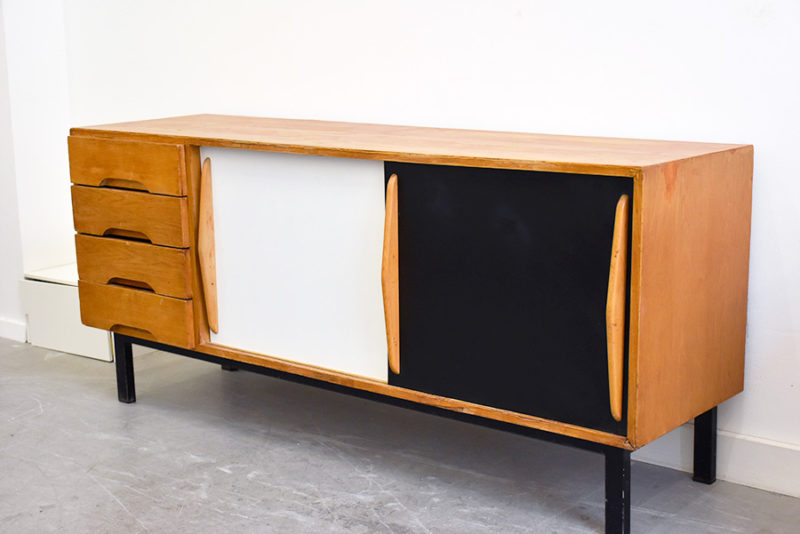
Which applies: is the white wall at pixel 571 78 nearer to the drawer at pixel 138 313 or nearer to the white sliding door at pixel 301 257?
the white sliding door at pixel 301 257

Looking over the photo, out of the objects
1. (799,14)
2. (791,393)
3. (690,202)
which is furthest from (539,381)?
(799,14)

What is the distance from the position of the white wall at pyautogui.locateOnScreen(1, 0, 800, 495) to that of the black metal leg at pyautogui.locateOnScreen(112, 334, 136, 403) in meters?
0.83

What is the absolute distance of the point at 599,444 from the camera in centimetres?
195

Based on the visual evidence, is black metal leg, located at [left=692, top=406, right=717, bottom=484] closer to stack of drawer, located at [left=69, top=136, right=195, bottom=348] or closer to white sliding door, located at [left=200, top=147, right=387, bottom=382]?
white sliding door, located at [left=200, top=147, right=387, bottom=382]

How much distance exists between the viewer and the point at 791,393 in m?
2.22

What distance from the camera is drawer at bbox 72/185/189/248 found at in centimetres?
250

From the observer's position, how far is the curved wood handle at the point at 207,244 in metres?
2.47

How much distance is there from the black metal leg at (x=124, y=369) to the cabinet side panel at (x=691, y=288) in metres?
1.58

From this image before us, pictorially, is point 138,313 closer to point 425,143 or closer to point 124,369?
point 124,369

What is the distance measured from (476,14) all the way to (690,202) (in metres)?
→ 0.90

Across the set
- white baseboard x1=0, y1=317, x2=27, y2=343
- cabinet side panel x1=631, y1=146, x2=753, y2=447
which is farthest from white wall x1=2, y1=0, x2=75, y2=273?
cabinet side panel x1=631, y1=146, x2=753, y2=447

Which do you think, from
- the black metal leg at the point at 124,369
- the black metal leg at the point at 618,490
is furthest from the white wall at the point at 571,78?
the black metal leg at the point at 124,369

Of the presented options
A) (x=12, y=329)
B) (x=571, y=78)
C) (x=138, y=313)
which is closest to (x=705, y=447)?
(x=571, y=78)

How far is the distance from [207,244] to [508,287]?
0.89 meters
